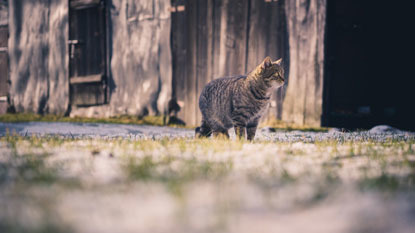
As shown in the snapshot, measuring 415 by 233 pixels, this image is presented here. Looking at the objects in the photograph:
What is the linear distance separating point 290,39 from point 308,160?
3.99 metres

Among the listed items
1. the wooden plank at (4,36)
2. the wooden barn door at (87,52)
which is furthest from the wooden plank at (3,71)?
the wooden barn door at (87,52)

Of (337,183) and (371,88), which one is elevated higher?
(371,88)

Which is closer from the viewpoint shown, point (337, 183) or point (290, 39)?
point (337, 183)

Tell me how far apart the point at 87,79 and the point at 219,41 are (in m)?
3.30

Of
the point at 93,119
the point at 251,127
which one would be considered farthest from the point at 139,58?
the point at 251,127

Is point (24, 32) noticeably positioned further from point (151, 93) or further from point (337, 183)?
point (337, 183)

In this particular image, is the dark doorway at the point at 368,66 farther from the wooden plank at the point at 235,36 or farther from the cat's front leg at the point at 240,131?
the cat's front leg at the point at 240,131

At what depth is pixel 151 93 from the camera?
24.2 feet

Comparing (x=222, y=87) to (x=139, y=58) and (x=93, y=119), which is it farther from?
(x=93, y=119)

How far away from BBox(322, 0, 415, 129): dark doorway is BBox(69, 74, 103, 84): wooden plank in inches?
193

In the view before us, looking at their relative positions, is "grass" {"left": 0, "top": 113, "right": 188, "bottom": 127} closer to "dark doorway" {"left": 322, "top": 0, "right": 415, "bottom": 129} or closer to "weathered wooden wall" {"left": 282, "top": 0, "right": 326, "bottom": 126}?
"weathered wooden wall" {"left": 282, "top": 0, "right": 326, "bottom": 126}

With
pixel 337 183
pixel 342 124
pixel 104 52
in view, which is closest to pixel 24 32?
pixel 104 52

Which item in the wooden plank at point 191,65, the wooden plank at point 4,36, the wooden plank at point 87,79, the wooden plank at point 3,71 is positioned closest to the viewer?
the wooden plank at point 191,65

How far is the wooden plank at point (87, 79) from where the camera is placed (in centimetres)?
780
